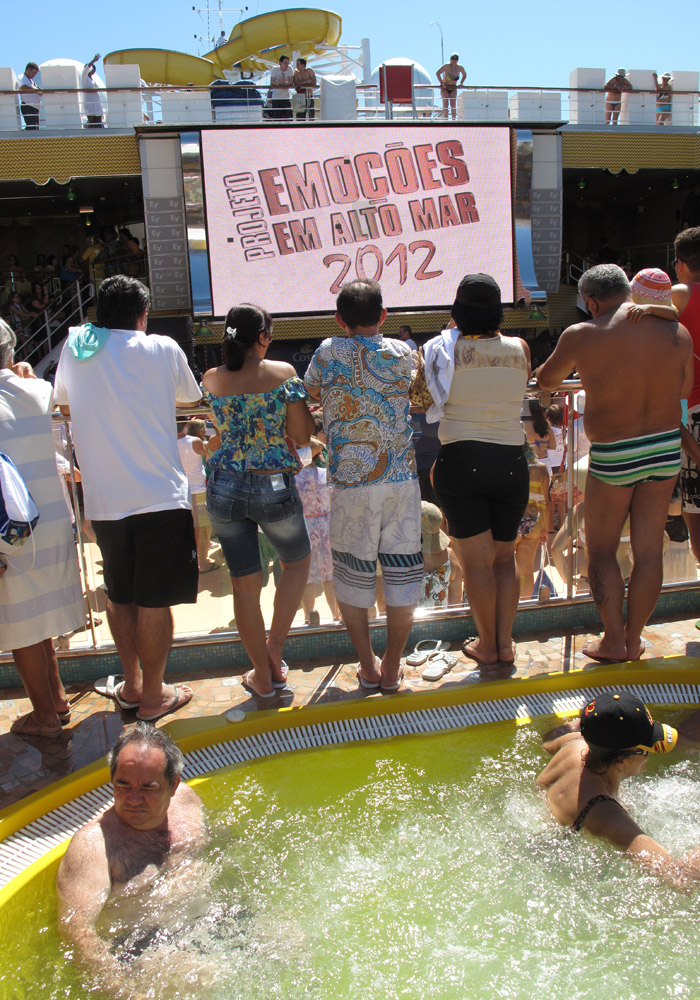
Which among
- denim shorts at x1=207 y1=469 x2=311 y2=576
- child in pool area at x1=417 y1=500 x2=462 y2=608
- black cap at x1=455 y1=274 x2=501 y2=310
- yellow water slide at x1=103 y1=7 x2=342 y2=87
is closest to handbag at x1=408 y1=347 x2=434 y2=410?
black cap at x1=455 y1=274 x2=501 y2=310

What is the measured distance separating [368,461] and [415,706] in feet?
3.24

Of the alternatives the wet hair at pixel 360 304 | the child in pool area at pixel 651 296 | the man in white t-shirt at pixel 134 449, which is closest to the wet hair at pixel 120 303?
the man in white t-shirt at pixel 134 449

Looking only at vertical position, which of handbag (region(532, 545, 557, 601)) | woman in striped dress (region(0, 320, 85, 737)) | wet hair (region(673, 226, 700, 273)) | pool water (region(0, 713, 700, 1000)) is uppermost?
wet hair (region(673, 226, 700, 273))

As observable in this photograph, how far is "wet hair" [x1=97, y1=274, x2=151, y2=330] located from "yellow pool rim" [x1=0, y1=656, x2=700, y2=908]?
1.47m

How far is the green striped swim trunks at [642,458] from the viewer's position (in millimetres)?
3049

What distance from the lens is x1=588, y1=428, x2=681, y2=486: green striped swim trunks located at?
10.0 feet

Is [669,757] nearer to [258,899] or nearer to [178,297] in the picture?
[258,899]

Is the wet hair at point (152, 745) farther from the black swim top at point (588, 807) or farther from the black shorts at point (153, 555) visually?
the black swim top at point (588, 807)

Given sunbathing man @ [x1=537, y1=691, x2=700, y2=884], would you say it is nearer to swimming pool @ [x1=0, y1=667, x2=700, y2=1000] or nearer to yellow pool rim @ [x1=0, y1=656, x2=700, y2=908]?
swimming pool @ [x1=0, y1=667, x2=700, y2=1000]

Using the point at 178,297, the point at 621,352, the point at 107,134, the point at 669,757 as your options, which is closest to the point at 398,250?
the point at 178,297

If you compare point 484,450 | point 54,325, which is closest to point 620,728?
point 484,450

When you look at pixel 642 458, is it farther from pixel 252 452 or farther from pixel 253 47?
pixel 253 47

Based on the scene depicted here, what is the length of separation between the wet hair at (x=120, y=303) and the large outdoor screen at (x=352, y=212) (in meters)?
9.09

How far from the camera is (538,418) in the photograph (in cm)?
426
